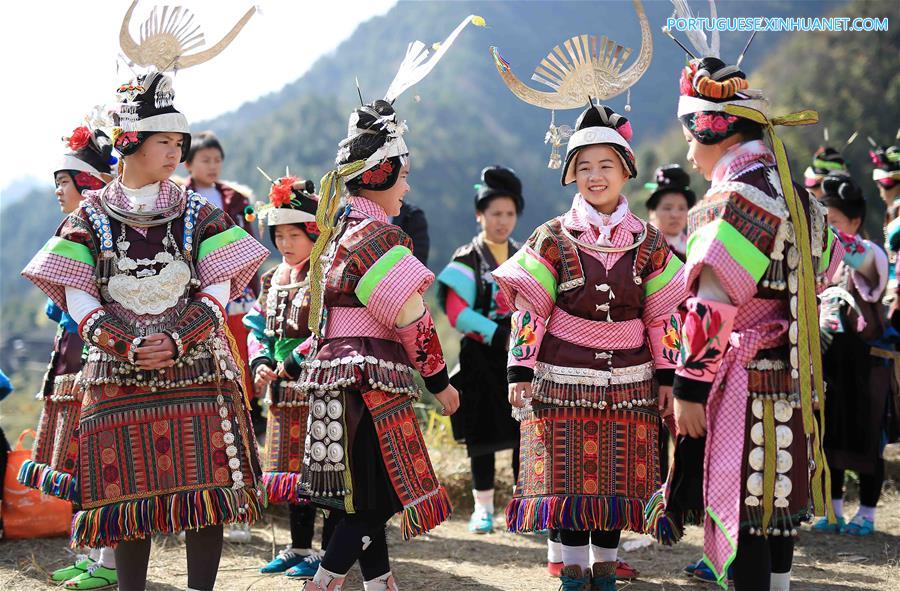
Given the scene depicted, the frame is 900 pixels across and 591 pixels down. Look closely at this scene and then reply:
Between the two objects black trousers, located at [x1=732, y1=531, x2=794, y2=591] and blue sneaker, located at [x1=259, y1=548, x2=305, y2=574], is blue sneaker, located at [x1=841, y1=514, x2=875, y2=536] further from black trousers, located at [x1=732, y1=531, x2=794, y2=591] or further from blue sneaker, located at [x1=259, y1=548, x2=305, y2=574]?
blue sneaker, located at [x1=259, y1=548, x2=305, y2=574]

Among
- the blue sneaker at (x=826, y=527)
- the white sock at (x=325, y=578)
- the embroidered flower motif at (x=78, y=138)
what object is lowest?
the white sock at (x=325, y=578)

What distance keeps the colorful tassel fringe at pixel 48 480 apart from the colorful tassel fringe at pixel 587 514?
1879 millimetres

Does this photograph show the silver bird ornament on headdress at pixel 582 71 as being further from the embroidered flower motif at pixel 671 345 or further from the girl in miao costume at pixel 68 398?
the girl in miao costume at pixel 68 398

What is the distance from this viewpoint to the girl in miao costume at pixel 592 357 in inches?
154

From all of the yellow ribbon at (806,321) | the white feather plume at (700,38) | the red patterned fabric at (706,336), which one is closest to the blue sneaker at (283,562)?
Answer: the red patterned fabric at (706,336)

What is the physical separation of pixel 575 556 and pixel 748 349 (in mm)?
1240

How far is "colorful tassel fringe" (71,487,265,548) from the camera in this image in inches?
135

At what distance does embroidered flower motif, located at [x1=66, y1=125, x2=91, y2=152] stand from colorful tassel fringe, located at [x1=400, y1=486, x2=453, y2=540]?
249 cm

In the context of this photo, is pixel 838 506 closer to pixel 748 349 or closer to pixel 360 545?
pixel 748 349

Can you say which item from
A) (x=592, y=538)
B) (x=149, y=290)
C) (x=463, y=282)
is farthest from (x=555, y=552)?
(x=149, y=290)

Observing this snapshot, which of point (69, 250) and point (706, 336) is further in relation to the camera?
point (69, 250)

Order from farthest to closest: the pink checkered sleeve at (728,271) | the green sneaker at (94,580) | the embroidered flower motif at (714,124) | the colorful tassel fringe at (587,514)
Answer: the green sneaker at (94,580) → the colorful tassel fringe at (587,514) → the embroidered flower motif at (714,124) → the pink checkered sleeve at (728,271)

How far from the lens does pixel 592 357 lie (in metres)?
3.92

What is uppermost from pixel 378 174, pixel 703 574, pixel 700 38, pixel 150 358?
pixel 700 38
